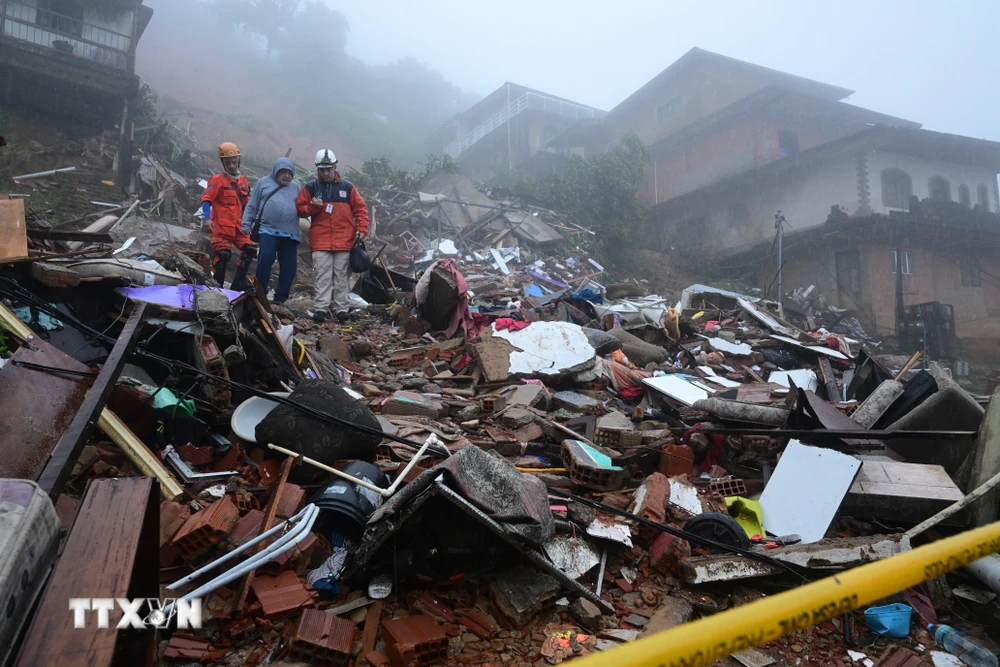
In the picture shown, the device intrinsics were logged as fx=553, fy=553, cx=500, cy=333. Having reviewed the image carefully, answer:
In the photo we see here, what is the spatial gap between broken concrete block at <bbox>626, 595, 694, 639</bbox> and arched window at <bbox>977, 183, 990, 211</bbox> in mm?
25057

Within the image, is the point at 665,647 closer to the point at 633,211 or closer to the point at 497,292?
the point at 497,292

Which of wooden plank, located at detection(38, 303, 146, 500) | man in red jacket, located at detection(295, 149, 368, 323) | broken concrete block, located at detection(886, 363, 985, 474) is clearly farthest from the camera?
man in red jacket, located at detection(295, 149, 368, 323)

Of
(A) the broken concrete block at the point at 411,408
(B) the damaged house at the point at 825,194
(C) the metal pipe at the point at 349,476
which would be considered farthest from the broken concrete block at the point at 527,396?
(B) the damaged house at the point at 825,194

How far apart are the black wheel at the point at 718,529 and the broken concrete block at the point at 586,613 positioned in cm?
85

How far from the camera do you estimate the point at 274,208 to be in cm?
651

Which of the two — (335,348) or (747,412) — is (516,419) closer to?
(747,412)

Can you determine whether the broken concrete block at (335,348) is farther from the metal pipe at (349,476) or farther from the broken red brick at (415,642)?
the broken red brick at (415,642)

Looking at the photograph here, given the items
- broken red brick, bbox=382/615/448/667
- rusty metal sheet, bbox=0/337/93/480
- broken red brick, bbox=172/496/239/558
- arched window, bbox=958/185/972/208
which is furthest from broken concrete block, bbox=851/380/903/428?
arched window, bbox=958/185/972/208

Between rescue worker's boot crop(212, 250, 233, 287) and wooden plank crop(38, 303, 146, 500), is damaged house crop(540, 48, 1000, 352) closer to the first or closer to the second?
rescue worker's boot crop(212, 250, 233, 287)

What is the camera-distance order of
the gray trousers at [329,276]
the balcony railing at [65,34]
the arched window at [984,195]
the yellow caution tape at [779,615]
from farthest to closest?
the arched window at [984,195], the balcony railing at [65,34], the gray trousers at [329,276], the yellow caution tape at [779,615]

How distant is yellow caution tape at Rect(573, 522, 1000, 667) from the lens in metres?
0.82

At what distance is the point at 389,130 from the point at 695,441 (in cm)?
3731

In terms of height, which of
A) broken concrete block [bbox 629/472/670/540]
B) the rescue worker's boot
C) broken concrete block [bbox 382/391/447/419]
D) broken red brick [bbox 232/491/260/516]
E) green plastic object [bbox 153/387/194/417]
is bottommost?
broken concrete block [bbox 629/472/670/540]

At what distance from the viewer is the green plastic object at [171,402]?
3.36 meters
